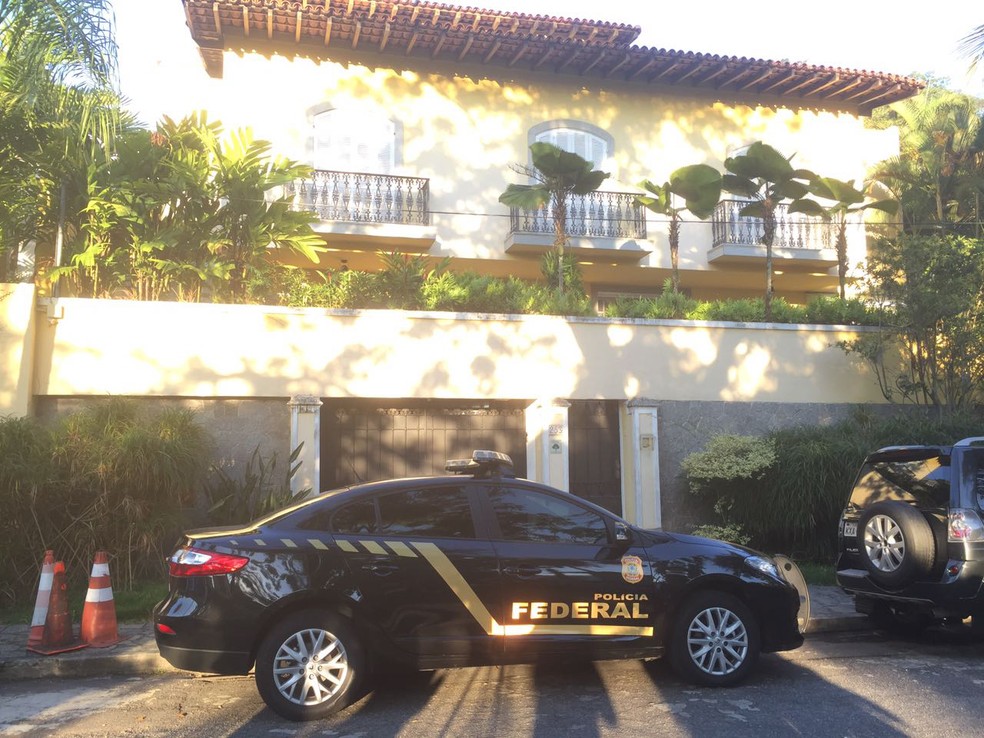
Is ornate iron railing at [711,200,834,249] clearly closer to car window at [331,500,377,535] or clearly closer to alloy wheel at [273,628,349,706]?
car window at [331,500,377,535]

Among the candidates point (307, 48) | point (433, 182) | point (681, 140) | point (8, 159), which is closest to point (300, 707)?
point (8, 159)

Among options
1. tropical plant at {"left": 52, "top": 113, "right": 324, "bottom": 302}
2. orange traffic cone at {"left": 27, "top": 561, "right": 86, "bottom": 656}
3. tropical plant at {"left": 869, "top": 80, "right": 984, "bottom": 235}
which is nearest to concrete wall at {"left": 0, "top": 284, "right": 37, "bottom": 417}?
tropical plant at {"left": 52, "top": 113, "right": 324, "bottom": 302}

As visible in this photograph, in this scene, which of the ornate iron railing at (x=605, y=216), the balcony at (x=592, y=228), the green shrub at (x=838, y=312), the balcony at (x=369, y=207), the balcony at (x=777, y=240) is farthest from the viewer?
the balcony at (x=777, y=240)

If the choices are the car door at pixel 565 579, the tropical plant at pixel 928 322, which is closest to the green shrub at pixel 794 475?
the tropical plant at pixel 928 322

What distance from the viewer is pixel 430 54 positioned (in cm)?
1680

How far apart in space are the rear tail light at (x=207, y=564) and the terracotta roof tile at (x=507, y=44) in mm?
12630

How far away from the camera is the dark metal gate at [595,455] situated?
39.5ft

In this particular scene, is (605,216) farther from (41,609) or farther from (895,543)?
(41,609)

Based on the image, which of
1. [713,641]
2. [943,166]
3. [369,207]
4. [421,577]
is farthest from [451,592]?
[943,166]

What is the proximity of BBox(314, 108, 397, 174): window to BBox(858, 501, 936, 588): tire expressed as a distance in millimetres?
12192

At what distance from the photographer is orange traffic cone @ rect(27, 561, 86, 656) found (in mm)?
6570

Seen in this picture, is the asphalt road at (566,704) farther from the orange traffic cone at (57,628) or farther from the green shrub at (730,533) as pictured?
the green shrub at (730,533)

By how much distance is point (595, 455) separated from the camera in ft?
39.8

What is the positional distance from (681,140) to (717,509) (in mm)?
9820
